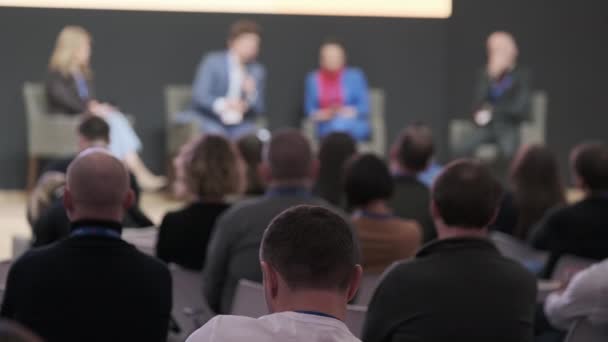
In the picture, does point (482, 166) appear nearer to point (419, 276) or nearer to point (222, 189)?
point (419, 276)

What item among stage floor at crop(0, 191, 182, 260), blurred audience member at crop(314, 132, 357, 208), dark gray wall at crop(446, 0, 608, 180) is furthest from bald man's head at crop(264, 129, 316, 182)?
dark gray wall at crop(446, 0, 608, 180)

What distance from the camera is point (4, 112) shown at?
848 centimetres

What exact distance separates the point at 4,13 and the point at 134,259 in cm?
672

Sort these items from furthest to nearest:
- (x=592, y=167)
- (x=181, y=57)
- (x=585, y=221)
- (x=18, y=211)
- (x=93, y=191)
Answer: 1. (x=181, y=57)
2. (x=18, y=211)
3. (x=592, y=167)
4. (x=585, y=221)
5. (x=93, y=191)

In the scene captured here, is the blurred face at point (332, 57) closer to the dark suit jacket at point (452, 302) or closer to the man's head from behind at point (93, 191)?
the man's head from behind at point (93, 191)

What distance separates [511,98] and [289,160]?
5.40 m

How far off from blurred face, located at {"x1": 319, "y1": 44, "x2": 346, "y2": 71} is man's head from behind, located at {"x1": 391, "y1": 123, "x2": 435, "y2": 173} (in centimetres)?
383

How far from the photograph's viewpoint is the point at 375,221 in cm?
342

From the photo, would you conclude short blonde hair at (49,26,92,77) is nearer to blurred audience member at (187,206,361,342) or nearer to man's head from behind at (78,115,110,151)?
man's head from behind at (78,115,110,151)

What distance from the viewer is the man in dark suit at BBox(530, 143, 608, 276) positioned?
3.69 m

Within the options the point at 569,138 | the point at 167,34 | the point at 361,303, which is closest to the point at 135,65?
the point at 167,34

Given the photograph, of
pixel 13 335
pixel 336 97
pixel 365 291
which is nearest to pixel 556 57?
pixel 336 97

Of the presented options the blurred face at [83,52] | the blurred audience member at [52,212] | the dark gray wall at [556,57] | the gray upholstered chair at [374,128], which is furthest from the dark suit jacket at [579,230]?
the blurred face at [83,52]

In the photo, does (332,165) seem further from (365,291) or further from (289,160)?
(365,291)
